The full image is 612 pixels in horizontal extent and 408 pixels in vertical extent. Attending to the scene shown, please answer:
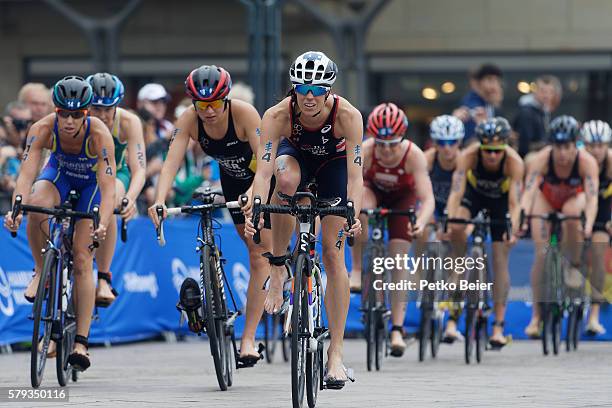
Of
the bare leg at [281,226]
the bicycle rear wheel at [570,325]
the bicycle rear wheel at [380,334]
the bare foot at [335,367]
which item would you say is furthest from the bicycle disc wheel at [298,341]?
the bicycle rear wheel at [570,325]

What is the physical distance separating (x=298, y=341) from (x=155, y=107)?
27.0 ft

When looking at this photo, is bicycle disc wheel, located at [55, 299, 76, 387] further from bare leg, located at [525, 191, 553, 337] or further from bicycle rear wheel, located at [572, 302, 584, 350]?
bicycle rear wheel, located at [572, 302, 584, 350]

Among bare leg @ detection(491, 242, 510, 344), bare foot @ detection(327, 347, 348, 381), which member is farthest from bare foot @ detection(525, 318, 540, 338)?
bare foot @ detection(327, 347, 348, 381)

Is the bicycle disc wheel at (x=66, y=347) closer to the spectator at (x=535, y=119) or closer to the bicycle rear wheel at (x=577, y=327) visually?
the bicycle rear wheel at (x=577, y=327)

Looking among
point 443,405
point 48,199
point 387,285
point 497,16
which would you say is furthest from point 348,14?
point 443,405

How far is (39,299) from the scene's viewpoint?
10750mm

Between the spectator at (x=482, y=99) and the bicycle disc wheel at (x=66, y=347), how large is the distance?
791 centimetres

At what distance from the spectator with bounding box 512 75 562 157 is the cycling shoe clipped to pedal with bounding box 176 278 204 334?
347 inches

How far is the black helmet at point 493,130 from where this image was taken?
15.2 metres

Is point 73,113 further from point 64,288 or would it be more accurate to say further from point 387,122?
point 387,122

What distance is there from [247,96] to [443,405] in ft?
24.9

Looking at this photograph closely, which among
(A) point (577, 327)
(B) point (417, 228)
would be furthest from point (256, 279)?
(A) point (577, 327)

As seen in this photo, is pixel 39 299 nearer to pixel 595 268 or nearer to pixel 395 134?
pixel 395 134

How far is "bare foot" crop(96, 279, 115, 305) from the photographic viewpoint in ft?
39.8
